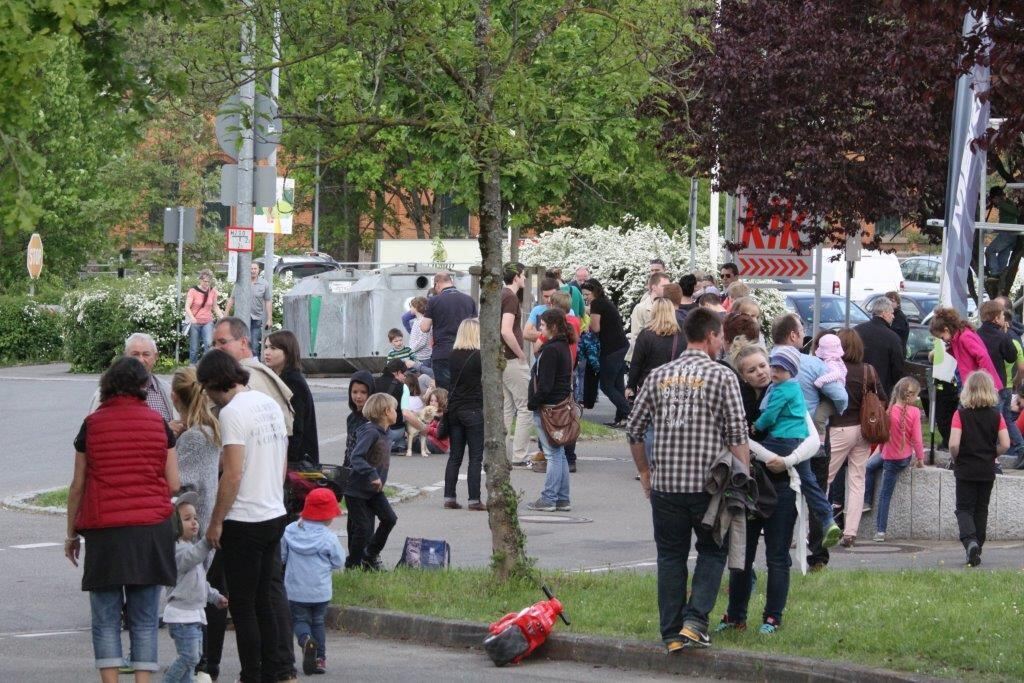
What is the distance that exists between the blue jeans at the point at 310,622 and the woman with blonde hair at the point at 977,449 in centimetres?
540

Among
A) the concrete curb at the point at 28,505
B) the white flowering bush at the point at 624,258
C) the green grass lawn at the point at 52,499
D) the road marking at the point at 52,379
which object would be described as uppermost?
the white flowering bush at the point at 624,258

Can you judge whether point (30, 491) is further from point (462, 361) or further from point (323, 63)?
point (323, 63)

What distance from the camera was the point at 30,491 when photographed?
1653 cm

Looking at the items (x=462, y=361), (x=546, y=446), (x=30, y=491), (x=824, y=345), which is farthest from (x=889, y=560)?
(x=30, y=491)

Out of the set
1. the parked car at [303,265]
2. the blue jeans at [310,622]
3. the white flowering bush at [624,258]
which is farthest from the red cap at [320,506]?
the parked car at [303,265]

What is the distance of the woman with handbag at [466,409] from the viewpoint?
1469 cm

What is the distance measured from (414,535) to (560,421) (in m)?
1.75

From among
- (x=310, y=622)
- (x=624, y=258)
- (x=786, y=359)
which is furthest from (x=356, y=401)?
(x=624, y=258)

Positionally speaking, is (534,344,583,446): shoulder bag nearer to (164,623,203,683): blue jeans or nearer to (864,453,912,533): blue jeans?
(864,453,912,533): blue jeans

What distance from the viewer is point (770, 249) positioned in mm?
24469

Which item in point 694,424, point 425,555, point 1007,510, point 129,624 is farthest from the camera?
point 1007,510

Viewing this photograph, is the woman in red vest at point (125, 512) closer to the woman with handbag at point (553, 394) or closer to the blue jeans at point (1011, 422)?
the woman with handbag at point (553, 394)

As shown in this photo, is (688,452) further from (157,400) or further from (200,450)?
(157,400)

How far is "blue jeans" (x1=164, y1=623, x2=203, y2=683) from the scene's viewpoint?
7785 mm
